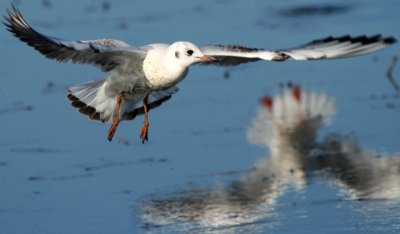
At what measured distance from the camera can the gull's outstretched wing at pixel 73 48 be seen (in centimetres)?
841

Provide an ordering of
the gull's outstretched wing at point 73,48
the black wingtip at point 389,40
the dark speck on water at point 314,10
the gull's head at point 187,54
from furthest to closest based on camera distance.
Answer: the dark speck on water at point 314,10 → the black wingtip at point 389,40 → the gull's head at point 187,54 → the gull's outstretched wing at point 73,48

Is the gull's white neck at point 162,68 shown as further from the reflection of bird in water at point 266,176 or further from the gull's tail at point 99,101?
the reflection of bird in water at point 266,176

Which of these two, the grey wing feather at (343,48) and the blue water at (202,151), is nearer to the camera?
the blue water at (202,151)

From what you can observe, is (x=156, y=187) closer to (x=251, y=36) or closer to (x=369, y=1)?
(x=251, y=36)

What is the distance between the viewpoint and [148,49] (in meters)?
9.18

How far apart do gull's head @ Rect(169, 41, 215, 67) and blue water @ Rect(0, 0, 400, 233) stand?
118 cm

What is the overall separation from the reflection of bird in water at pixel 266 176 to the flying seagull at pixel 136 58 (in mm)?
667

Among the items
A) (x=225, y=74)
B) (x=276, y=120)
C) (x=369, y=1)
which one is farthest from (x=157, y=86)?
(x=369, y=1)

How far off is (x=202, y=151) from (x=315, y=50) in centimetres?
161

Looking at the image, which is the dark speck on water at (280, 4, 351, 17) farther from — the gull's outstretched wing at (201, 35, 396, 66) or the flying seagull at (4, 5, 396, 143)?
the gull's outstretched wing at (201, 35, 396, 66)

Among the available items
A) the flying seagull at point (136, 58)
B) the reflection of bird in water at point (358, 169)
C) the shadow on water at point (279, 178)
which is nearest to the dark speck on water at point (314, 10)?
the shadow on water at point (279, 178)

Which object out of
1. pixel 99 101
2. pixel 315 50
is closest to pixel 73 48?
pixel 99 101

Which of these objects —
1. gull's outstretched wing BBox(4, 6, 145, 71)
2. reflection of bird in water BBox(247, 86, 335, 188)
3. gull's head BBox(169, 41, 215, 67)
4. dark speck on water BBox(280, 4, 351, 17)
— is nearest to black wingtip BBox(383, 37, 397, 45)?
reflection of bird in water BBox(247, 86, 335, 188)

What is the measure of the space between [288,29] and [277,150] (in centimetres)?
483
